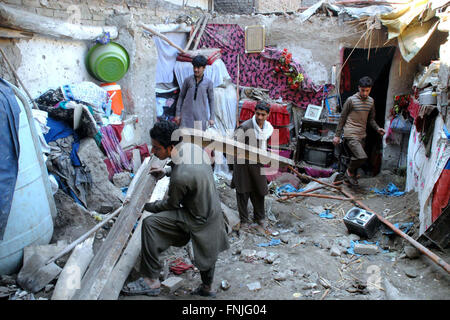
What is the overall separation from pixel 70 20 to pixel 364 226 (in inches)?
233

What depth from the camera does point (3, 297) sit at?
11.1 ft

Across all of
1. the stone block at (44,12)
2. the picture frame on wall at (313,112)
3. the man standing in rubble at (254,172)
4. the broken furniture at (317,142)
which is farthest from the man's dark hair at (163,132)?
the picture frame on wall at (313,112)

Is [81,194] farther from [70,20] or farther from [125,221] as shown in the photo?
[70,20]

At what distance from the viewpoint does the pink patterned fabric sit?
8.90 meters

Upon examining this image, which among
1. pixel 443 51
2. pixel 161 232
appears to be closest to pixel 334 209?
pixel 443 51

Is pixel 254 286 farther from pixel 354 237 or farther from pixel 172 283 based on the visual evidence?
pixel 354 237

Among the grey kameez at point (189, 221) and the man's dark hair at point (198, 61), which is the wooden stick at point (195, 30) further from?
the grey kameez at point (189, 221)

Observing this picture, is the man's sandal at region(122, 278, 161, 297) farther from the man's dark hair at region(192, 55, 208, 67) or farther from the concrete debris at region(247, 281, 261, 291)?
the man's dark hair at region(192, 55, 208, 67)

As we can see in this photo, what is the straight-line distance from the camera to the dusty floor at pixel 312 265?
3.69m

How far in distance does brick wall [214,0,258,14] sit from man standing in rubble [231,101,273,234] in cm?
732

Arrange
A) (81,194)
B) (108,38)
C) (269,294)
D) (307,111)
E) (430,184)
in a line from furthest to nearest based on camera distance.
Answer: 1. (307,111)
2. (108,38)
3. (81,194)
4. (430,184)
5. (269,294)

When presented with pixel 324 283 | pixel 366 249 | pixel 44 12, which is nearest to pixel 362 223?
pixel 366 249

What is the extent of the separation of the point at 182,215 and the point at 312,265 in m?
1.93

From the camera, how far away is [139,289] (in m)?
3.51
